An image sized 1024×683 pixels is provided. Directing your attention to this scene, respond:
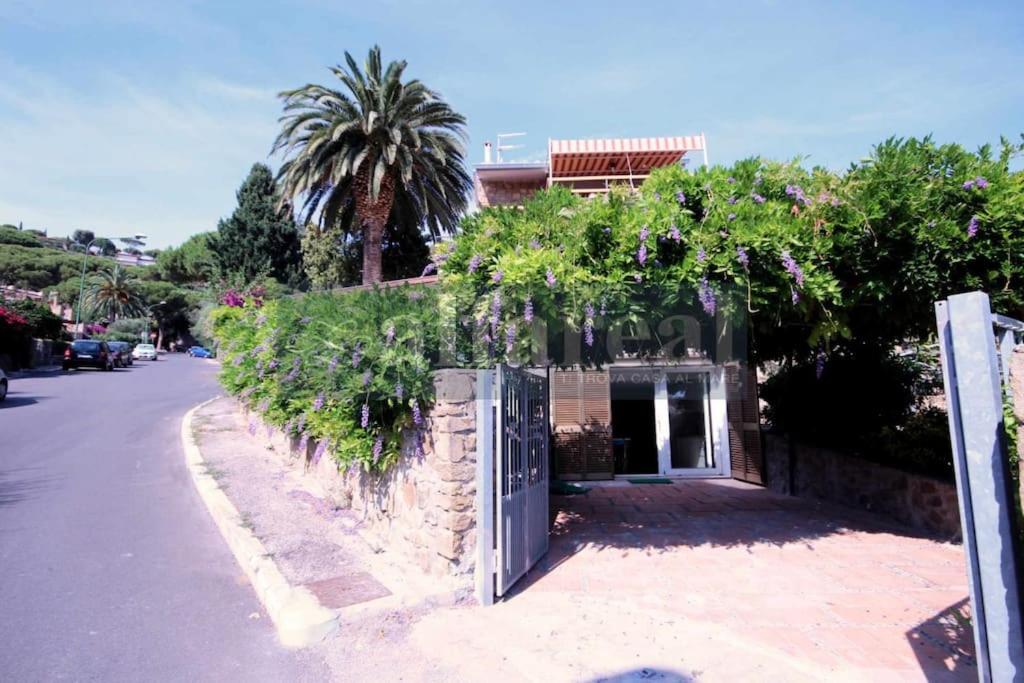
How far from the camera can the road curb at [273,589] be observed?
12.4 ft

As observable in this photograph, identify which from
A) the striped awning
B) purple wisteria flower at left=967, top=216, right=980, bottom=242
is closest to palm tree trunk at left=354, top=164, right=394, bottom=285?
the striped awning

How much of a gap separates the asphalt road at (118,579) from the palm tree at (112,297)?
54124 mm

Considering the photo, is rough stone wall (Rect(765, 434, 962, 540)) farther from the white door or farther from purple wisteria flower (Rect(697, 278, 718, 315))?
purple wisteria flower (Rect(697, 278, 718, 315))

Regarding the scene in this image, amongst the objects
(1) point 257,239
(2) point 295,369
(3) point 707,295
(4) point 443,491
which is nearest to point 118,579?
(2) point 295,369

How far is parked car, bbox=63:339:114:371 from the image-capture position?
2556 cm

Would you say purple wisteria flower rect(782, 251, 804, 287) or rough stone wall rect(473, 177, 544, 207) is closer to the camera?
purple wisteria flower rect(782, 251, 804, 287)

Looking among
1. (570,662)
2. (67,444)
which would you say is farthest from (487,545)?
(67,444)

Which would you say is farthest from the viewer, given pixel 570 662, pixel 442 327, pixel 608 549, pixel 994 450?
pixel 608 549

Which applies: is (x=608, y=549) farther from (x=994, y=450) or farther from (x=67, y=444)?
(x=67, y=444)

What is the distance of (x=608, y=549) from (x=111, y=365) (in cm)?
2980

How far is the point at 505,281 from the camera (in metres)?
4.32

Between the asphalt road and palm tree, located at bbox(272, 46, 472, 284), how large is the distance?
28.1 feet

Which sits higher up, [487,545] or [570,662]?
[487,545]

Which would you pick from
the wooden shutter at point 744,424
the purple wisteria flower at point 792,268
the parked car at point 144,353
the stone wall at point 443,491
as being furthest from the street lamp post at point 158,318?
the purple wisteria flower at point 792,268
